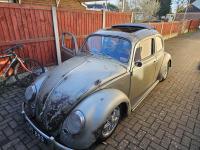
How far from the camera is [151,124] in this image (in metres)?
3.17

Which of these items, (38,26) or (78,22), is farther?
(78,22)

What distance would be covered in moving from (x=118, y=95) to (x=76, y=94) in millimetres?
704

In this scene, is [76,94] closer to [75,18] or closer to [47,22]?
[47,22]

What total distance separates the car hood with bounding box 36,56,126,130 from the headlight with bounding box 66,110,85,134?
19 centimetres

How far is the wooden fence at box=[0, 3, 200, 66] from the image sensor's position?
14.4 ft

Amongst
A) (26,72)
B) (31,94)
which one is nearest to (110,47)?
(31,94)

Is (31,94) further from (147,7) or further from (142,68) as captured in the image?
(147,7)

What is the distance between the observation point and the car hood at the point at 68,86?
2305 millimetres

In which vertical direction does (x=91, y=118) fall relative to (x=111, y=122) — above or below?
above

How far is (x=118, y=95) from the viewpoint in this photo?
256 cm

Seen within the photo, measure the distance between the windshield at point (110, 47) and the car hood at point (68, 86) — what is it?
20cm

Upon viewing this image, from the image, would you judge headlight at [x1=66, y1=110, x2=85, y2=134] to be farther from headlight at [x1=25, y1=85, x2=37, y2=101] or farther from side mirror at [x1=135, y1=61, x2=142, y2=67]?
side mirror at [x1=135, y1=61, x2=142, y2=67]

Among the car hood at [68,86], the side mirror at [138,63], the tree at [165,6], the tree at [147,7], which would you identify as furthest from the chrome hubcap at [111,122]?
the tree at [165,6]

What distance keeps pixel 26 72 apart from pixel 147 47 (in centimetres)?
378
